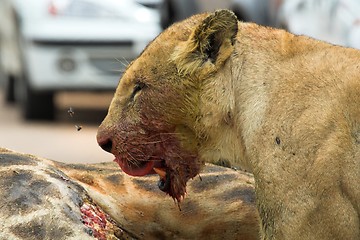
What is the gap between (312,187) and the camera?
4164mm

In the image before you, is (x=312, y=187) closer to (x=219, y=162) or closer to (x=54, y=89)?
(x=219, y=162)

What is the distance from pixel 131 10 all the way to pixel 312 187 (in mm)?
8632

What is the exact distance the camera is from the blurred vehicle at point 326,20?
9.34m

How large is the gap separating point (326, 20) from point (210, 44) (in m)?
5.57

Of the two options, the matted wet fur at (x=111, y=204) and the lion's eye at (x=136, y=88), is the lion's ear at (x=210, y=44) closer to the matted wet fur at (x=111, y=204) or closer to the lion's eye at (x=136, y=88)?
the lion's eye at (x=136, y=88)

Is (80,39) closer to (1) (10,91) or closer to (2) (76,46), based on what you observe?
(2) (76,46)

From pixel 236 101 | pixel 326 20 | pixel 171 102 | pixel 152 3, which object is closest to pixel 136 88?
pixel 171 102

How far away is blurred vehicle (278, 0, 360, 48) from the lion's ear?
439cm

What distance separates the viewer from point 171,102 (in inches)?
180

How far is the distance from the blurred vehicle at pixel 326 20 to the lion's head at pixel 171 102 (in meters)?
4.32

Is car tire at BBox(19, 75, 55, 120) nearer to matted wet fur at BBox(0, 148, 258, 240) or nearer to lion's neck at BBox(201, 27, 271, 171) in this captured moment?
matted wet fur at BBox(0, 148, 258, 240)

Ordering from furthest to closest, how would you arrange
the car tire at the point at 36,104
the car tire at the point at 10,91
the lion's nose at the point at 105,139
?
the car tire at the point at 10,91 < the car tire at the point at 36,104 < the lion's nose at the point at 105,139

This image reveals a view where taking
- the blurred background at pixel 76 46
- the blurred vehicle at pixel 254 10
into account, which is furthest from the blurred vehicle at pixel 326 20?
the blurred vehicle at pixel 254 10

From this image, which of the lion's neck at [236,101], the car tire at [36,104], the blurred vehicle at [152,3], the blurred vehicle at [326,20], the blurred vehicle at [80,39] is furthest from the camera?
the blurred vehicle at [152,3]
